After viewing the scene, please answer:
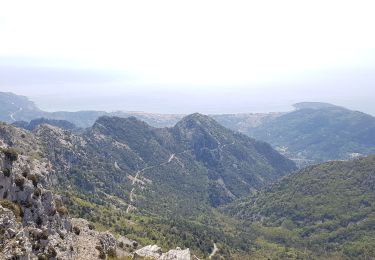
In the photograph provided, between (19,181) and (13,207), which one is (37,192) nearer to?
(19,181)

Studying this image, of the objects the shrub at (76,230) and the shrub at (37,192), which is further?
the shrub at (76,230)

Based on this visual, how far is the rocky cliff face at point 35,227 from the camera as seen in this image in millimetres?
61062

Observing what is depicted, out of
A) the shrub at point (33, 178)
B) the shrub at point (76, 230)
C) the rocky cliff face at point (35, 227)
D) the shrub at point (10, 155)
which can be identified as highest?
the shrub at point (10, 155)

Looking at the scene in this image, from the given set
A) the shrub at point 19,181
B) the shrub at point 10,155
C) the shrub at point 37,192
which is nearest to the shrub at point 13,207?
the shrub at point 19,181

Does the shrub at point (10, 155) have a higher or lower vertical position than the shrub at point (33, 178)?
higher

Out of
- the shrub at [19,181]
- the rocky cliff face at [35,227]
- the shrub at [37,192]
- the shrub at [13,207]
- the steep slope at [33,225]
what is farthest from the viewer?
the shrub at [37,192]

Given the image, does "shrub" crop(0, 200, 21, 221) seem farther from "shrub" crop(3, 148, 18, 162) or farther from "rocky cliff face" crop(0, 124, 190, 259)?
"shrub" crop(3, 148, 18, 162)

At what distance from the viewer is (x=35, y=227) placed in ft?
239

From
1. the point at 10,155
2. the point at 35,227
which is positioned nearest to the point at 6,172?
the point at 10,155

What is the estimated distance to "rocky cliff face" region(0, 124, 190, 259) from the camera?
61.1m

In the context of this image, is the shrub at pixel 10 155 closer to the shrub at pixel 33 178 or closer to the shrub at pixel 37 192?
A: the shrub at pixel 33 178

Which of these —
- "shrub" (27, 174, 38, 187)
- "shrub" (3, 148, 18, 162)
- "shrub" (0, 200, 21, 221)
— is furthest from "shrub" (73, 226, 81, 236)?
"shrub" (3, 148, 18, 162)

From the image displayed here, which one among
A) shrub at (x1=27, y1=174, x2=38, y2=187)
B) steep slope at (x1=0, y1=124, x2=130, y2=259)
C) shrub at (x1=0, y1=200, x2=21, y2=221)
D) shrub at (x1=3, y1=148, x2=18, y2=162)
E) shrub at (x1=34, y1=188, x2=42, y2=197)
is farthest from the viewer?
shrub at (x1=27, y1=174, x2=38, y2=187)

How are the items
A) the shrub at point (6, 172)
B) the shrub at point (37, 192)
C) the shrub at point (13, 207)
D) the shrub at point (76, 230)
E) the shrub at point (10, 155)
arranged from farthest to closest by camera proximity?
the shrub at point (76, 230) → the shrub at point (10, 155) → the shrub at point (37, 192) → the shrub at point (6, 172) → the shrub at point (13, 207)
